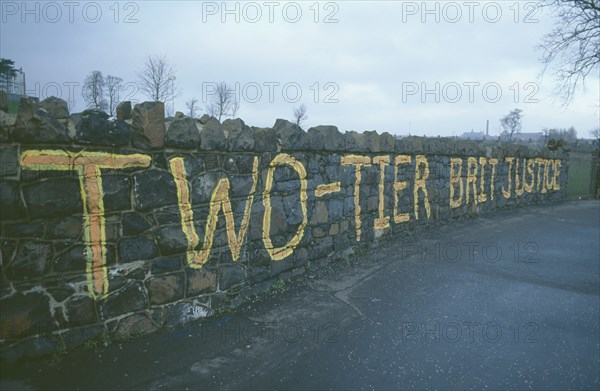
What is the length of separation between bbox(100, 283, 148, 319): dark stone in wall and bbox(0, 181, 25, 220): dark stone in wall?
100 cm

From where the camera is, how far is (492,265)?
19.3 feet

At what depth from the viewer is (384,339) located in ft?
11.6

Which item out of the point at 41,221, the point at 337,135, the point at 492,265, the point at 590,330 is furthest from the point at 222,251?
the point at 492,265

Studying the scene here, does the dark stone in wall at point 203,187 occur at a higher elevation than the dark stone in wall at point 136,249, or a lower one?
higher

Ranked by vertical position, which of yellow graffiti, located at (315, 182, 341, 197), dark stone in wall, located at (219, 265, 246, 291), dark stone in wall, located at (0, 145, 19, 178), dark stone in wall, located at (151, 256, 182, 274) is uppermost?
dark stone in wall, located at (0, 145, 19, 178)

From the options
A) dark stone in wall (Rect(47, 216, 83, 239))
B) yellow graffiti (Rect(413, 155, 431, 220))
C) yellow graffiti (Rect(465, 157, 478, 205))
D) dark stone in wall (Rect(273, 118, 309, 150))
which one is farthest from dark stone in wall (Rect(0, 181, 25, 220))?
yellow graffiti (Rect(465, 157, 478, 205))

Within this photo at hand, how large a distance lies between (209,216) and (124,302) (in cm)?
111

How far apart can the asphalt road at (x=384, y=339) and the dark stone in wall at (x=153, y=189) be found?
1235mm

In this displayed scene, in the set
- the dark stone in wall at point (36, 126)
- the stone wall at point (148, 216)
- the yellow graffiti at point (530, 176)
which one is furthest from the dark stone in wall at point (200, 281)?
the yellow graffiti at point (530, 176)

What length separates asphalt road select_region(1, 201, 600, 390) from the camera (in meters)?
2.88

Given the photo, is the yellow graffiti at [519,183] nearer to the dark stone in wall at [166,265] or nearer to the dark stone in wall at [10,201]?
the dark stone in wall at [166,265]

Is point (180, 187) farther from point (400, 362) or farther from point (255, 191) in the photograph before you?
point (400, 362)

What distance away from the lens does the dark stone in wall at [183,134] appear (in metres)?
3.47

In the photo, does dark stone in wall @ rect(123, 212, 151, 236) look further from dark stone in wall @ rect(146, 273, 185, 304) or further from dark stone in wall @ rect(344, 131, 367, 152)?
dark stone in wall @ rect(344, 131, 367, 152)
